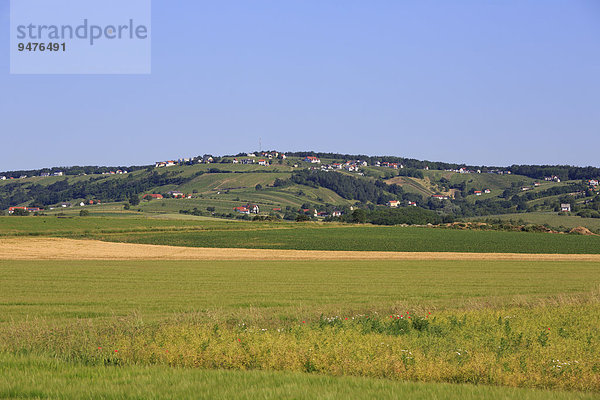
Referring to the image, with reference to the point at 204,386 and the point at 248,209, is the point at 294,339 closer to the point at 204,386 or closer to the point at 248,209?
the point at 204,386

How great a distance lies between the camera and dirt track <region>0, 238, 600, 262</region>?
54.8 m

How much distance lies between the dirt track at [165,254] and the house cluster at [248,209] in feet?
368

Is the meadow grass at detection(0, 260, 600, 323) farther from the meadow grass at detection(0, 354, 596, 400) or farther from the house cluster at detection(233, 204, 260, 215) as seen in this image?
the house cluster at detection(233, 204, 260, 215)

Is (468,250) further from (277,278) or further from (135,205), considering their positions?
(135,205)

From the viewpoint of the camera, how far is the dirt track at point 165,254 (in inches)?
2159

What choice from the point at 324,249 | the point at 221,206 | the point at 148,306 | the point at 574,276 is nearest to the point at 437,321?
the point at 148,306

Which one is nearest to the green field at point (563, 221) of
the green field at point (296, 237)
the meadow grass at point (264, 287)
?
the green field at point (296, 237)

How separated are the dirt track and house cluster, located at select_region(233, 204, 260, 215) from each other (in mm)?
112074

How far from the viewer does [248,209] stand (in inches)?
7392

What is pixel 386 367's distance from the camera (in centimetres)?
1167

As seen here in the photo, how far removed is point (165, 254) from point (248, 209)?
129 meters

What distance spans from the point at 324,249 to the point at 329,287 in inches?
1553

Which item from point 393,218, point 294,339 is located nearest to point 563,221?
point 393,218

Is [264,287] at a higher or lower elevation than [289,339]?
lower
